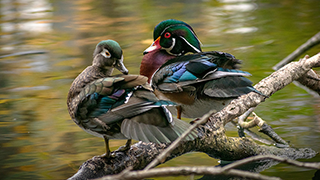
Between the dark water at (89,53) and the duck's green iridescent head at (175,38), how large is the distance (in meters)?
0.73

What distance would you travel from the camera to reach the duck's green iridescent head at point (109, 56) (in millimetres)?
1555

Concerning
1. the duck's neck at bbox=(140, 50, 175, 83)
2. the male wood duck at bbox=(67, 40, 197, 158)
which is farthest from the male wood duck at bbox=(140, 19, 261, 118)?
the male wood duck at bbox=(67, 40, 197, 158)

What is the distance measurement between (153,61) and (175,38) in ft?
0.58

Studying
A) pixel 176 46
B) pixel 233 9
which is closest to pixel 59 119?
pixel 176 46

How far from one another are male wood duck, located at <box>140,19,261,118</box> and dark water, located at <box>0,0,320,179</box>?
0.63 m

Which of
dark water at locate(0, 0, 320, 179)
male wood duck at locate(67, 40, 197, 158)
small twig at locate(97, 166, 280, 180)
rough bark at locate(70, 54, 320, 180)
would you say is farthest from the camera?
dark water at locate(0, 0, 320, 179)

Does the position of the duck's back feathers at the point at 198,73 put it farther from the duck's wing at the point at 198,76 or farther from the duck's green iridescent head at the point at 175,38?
the duck's green iridescent head at the point at 175,38

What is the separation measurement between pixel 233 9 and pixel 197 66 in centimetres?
474

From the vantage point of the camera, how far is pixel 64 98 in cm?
353

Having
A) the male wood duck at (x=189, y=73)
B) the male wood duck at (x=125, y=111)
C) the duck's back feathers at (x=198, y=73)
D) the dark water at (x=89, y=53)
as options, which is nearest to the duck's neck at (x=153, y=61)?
the male wood duck at (x=189, y=73)

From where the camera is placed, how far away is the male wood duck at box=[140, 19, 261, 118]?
1718 millimetres

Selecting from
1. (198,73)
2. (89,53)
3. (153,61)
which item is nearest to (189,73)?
(198,73)

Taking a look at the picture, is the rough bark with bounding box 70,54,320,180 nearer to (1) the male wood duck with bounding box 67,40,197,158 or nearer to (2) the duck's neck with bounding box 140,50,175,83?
(1) the male wood duck with bounding box 67,40,197,158

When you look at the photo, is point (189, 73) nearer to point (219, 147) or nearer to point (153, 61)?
point (153, 61)
